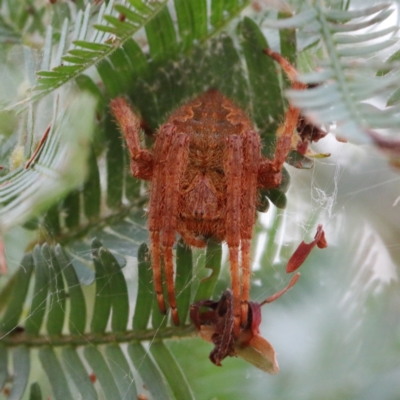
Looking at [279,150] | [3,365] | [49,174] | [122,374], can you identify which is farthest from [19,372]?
[279,150]

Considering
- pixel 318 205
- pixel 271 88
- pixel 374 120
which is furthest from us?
pixel 318 205

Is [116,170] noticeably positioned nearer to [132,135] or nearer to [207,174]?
[132,135]

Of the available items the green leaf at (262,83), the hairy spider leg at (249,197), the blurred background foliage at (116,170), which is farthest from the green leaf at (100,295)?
the green leaf at (262,83)

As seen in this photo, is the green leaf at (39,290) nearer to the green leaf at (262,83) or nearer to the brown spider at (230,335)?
the brown spider at (230,335)

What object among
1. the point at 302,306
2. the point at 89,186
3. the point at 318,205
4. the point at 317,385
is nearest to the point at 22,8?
the point at 89,186

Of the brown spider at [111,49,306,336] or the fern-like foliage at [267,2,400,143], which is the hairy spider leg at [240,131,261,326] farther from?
the fern-like foliage at [267,2,400,143]

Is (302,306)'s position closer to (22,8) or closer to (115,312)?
(115,312)
